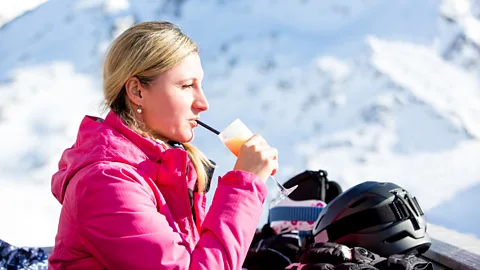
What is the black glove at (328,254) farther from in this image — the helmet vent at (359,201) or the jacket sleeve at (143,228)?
the jacket sleeve at (143,228)

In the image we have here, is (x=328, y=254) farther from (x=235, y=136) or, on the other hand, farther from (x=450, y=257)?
(x=235, y=136)

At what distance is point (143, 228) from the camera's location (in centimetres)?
145

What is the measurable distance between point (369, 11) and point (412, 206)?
509 inches

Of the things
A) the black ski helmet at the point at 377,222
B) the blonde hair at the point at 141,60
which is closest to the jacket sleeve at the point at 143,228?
the blonde hair at the point at 141,60

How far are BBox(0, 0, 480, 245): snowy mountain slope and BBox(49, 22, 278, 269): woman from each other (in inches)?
260

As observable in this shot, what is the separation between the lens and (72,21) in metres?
14.6

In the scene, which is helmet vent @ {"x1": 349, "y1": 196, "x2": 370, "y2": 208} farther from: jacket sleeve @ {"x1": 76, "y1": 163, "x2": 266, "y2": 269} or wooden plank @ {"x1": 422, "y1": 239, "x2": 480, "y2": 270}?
jacket sleeve @ {"x1": 76, "y1": 163, "x2": 266, "y2": 269}

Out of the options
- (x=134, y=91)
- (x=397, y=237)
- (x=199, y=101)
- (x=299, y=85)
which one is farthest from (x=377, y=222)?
(x=299, y=85)

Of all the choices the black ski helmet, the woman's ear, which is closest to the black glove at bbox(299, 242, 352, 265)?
the black ski helmet

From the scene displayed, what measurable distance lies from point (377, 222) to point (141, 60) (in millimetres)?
1328

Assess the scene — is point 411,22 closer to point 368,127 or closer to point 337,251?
point 368,127

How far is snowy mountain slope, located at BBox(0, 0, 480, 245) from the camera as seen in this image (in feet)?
33.7

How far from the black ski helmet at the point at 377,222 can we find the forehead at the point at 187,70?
3.82 ft

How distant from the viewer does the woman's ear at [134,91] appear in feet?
5.64
